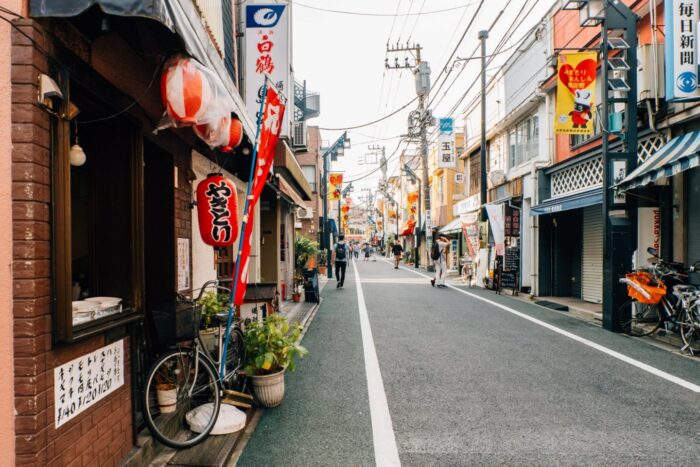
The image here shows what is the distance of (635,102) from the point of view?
962 centimetres

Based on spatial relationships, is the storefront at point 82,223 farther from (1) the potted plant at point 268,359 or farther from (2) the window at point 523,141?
(2) the window at point 523,141

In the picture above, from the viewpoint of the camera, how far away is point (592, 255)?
1417 cm

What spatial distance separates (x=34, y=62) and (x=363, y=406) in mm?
4255

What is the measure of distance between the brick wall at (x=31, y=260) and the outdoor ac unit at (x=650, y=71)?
1116 cm

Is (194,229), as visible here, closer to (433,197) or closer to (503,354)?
(503,354)

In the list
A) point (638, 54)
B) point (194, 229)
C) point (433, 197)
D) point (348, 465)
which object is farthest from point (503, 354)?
point (433, 197)

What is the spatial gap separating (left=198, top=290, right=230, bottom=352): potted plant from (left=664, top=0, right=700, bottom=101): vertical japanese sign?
27.1 ft

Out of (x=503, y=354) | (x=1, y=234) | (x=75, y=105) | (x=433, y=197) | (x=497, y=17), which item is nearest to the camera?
(x=1, y=234)

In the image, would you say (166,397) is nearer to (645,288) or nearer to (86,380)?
(86,380)

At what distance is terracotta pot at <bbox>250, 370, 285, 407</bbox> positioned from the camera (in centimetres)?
506

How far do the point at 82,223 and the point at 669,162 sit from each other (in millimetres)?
8596

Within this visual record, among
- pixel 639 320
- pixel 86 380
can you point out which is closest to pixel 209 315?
pixel 86 380

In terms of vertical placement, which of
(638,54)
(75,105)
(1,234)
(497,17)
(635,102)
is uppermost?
(497,17)

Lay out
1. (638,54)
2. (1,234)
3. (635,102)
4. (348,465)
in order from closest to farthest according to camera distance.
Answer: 1. (1,234)
2. (348,465)
3. (635,102)
4. (638,54)
